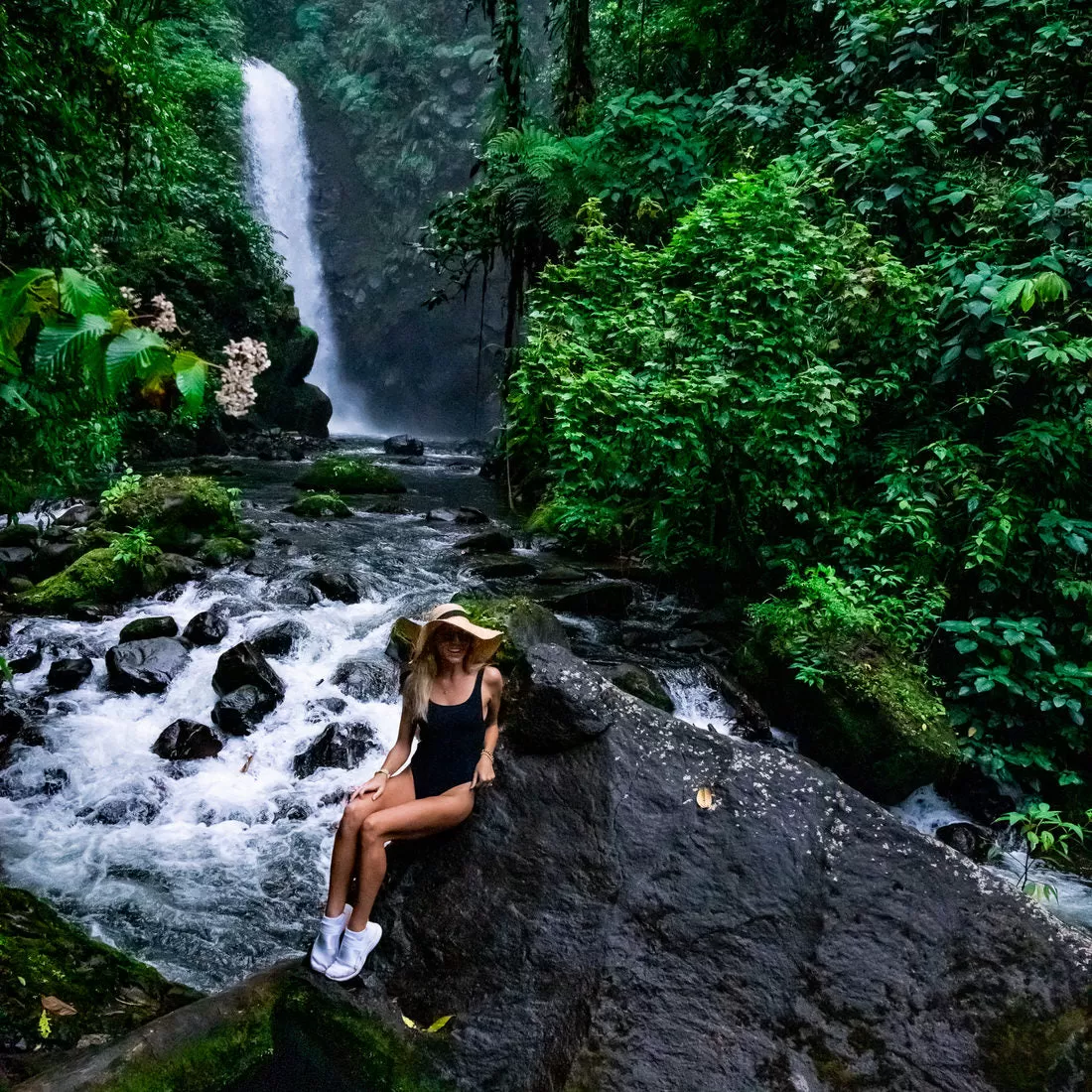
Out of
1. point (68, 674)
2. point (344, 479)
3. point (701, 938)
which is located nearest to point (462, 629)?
point (701, 938)

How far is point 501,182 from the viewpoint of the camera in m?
11.3

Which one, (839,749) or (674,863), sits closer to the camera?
(674,863)

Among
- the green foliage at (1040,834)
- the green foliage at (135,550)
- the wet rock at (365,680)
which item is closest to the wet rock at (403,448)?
the green foliage at (135,550)

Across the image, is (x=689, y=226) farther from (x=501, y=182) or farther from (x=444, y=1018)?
(x=444, y=1018)

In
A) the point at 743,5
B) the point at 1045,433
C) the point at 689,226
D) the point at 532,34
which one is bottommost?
the point at 1045,433

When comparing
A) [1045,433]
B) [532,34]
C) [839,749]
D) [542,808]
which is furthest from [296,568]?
[532,34]

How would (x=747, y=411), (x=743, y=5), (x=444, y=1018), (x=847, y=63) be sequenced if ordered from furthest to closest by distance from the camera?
1. (x=743, y=5)
2. (x=847, y=63)
3. (x=747, y=411)
4. (x=444, y=1018)

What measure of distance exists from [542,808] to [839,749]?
3678 mm

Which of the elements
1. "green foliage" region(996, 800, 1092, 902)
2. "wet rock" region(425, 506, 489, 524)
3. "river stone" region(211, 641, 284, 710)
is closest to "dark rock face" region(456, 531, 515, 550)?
"wet rock" region(425, 506, 489, 524)

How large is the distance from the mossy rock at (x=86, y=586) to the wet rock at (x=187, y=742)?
8.26 ft

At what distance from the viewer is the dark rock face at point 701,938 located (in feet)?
8.52

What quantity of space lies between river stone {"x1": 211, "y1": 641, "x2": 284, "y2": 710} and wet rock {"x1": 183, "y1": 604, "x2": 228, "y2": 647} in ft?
2.47

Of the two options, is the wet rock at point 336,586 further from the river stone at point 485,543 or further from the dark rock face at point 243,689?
the river stone at point 485,543

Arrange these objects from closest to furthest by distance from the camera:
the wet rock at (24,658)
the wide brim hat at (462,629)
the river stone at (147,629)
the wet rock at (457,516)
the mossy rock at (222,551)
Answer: the wide brim hat at (462,629)
the wet rock at (24,658)
the river stone at (147,629)
the mossy rock at (222,551)
the wet rock at (457,516)
